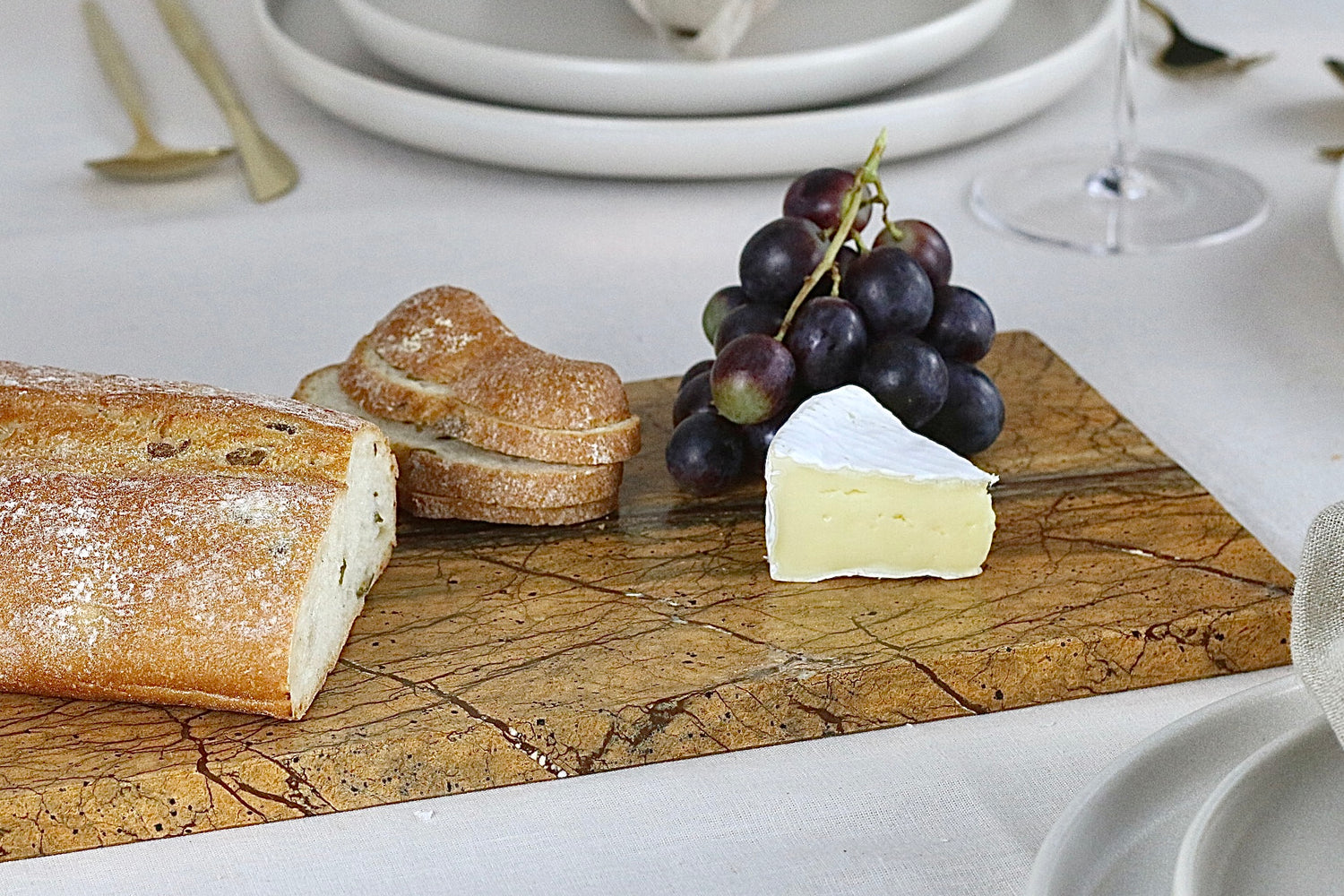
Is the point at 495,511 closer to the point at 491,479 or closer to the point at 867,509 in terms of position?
the point at 491,479

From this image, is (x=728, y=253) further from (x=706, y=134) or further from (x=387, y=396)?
(x=387, y=396)

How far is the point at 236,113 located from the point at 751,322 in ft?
3.85

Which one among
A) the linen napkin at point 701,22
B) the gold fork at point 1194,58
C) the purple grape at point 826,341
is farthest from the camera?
the gold fork at point 1194,58

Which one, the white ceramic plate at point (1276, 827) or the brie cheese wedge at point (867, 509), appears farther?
the brie cheese wedge at point (867, 509)

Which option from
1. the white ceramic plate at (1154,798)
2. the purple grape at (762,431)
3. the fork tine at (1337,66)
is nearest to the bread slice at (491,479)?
the purple grape at (762,431)

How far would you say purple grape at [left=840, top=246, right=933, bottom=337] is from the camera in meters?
1.21

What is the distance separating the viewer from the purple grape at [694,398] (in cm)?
128

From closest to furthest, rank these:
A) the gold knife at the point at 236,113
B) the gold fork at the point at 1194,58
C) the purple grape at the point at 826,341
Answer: the purple grape at the point at 826,341, the gold knife at the point at 236,113, the gold fork at the point at 1194,58

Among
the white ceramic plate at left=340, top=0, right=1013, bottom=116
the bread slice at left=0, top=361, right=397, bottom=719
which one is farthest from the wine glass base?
the bread slice at left=0, top=361, right=397, bottom=719

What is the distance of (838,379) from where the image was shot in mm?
1219

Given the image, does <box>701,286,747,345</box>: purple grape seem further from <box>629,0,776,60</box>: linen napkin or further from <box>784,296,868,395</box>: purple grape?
<box>629,0,776,60</box>: linen napkin

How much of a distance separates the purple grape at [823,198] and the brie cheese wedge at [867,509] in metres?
0.22

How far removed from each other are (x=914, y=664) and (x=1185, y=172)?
121 centimetres

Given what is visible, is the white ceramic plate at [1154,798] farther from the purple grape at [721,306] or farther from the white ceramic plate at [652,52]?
the white ceramic plate at [652,52]
